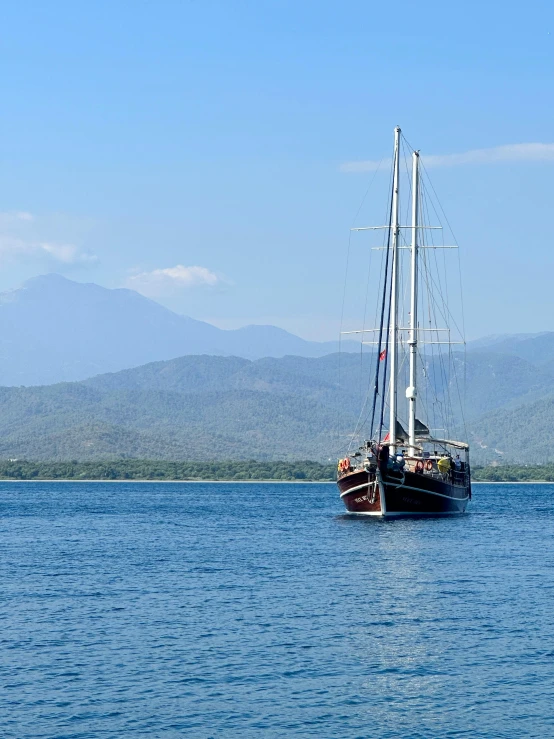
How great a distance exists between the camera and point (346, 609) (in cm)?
4459

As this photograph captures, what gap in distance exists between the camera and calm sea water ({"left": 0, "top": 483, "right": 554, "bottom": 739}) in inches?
1160

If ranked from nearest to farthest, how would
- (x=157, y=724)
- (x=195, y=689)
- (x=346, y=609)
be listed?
(x=157, y=724) < (x=195, y=689) < (x=346, y=609)

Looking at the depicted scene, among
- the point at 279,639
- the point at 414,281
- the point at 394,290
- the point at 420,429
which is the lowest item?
the point at 279,639

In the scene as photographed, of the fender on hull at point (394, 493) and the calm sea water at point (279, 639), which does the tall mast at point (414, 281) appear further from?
the calm sea water at point (279, 639)

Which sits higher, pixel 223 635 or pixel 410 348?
pixel 410 348

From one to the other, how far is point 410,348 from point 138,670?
6828 centimetres

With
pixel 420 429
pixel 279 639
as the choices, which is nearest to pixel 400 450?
pixel 420 429

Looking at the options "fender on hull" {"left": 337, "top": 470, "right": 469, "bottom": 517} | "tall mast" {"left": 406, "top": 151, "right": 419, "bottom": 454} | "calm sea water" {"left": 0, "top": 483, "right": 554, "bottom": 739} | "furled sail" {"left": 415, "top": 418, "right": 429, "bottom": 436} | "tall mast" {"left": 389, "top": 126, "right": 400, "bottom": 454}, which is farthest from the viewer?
"tall mast" {"left": 406, "top": 151, "right": 419, "bottom": 454}

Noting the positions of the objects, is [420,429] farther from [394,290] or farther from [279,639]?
[279,639]

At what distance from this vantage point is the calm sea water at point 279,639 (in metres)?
29.5

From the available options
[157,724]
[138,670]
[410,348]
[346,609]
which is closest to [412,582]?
[346,609]

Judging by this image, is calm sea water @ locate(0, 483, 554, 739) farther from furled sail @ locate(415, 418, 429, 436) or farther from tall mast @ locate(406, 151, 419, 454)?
tall mast @ locate(406, 151, 419, 454)

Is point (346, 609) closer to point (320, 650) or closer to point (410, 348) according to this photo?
point (320, 650)

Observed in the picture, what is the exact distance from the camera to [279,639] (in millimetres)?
38594
